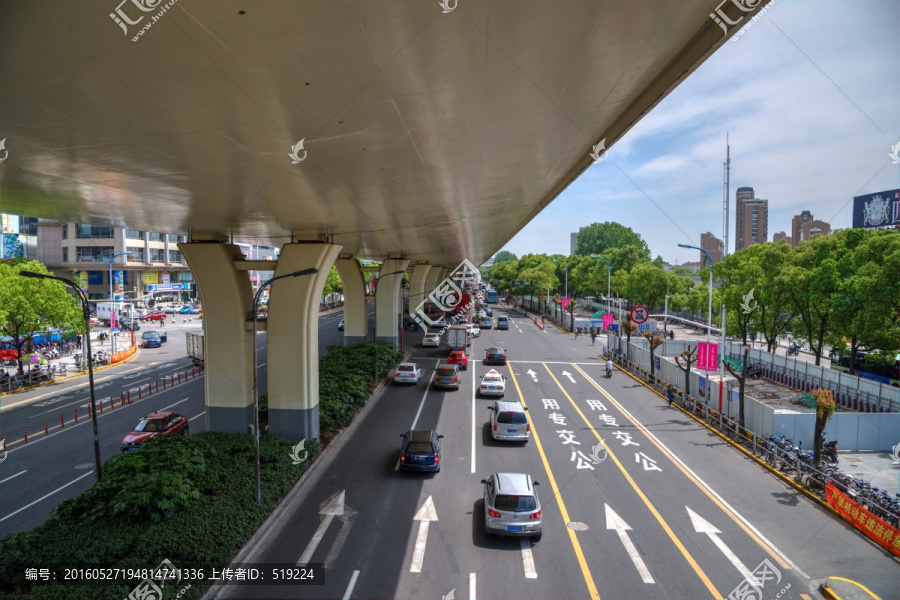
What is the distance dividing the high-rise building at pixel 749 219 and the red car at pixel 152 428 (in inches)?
4099

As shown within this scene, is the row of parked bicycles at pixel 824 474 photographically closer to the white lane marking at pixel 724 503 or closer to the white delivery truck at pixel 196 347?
the white lane marking at pixel 724 503

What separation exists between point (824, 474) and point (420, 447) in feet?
36.0

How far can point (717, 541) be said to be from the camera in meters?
11.1

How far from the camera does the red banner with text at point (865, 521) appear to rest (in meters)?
10.7

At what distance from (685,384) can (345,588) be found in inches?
752

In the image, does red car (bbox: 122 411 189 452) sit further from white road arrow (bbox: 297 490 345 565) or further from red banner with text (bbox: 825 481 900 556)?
red banner with text (bbox: 825 481 900 556)

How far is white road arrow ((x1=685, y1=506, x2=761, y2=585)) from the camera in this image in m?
9.87

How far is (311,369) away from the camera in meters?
17.1

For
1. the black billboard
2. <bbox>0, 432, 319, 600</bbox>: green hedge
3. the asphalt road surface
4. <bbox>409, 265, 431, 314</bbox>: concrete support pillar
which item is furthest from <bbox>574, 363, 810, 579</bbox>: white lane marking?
<bbox>409, 265, 431, 314</bbox>: concrete support pillar

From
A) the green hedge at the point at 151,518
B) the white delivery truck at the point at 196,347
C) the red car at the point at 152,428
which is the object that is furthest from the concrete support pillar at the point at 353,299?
the green hedge at the point at 151,518

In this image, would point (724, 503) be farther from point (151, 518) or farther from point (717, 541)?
point (151, 518)

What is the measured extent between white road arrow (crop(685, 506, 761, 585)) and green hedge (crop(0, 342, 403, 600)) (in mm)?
10095

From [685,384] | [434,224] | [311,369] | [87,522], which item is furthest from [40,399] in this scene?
[685,384]

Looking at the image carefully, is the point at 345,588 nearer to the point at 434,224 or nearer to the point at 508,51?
the point at 508,51
